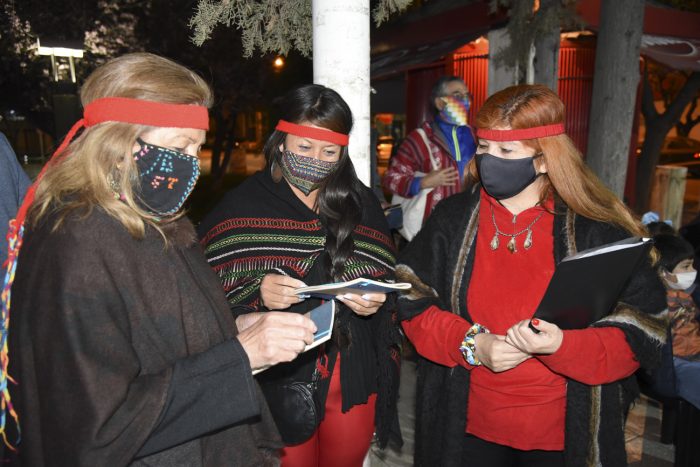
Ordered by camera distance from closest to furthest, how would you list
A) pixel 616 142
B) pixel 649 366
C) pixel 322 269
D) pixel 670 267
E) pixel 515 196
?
pixel 649 366, pixel 515 196, pixel 322 269, pixel 670 267, pixel 616 142

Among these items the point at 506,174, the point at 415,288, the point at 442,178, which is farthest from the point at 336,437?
the point at 442,178

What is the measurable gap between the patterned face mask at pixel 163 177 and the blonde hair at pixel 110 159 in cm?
3

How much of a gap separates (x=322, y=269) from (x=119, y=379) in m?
1.41

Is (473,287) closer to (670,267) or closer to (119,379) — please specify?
(119,379)

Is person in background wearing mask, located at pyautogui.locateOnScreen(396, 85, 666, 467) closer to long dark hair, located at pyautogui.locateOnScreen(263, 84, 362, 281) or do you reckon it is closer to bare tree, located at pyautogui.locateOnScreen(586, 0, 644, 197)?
long dark hair, located at pyautogui.locateOnScreen(263, 84, 362, 281)

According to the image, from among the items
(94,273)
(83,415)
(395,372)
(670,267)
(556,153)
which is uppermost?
(556,153)

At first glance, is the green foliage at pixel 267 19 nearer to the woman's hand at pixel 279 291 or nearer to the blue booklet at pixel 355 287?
the woman's hand at pixel 279 291

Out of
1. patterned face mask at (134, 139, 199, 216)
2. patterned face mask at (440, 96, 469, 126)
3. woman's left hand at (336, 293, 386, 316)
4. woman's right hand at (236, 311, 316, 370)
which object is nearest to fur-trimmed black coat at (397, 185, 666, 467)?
woman's left hand at (336, 293, 386, 316)

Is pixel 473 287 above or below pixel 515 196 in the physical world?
below

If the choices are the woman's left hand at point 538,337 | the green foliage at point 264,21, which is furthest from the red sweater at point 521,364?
the green foliage at point 264,21

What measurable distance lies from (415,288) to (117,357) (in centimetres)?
133

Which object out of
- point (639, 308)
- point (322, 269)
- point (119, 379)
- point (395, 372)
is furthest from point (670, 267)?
point (119, 379)

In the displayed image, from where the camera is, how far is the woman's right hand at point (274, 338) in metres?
1.78

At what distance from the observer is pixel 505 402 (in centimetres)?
238
